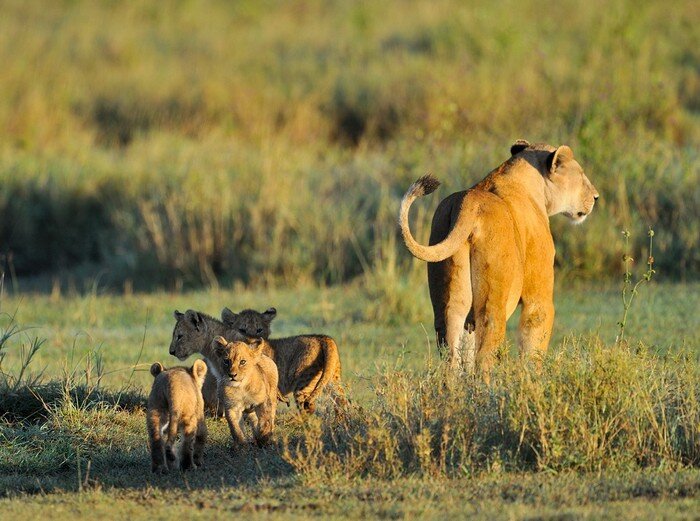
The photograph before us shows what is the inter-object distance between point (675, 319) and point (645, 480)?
19.4 ft

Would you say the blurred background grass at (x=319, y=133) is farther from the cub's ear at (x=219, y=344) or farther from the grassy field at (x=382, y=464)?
the cub's ear at (x=219, y=344)

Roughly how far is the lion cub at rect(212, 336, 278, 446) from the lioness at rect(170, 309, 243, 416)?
2.63 feet

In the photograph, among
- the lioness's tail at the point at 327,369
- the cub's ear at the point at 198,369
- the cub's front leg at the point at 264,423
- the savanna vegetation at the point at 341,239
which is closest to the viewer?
the savanna vegetation at the point at 341,239

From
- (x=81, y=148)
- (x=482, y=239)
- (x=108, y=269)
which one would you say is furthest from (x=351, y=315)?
(x=81, y=148)

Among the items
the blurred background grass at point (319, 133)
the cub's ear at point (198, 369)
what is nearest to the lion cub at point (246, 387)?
the cub's ear at point (198, 369)

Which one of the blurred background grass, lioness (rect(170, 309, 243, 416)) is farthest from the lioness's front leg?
the blurred background grass

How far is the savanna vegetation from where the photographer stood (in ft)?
23.0

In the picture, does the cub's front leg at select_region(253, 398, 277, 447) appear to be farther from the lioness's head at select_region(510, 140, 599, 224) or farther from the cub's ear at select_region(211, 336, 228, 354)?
the lioness's head at select_region(510, 140, 599, 224)

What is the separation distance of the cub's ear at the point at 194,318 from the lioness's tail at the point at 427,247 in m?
2.10

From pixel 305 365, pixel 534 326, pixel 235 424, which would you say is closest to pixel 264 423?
pixel 235 424

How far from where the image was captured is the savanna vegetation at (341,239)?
7.02 m

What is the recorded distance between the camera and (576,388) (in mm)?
7254

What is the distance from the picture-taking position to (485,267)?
7.76 m

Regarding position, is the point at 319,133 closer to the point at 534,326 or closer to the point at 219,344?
the point at 534,326
